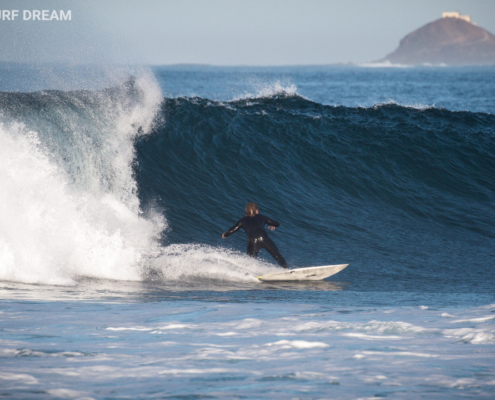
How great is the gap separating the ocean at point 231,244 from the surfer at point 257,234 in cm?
23

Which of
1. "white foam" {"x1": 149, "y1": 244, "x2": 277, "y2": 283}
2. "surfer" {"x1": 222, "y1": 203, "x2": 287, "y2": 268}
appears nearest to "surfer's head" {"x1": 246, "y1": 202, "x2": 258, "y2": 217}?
"surfer" {"x1": 222, "y1": 203, "x2": 287, "y2": 268}

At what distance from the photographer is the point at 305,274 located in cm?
773

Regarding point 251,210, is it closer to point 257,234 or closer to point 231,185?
point 257,234

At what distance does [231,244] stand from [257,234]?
1429mm

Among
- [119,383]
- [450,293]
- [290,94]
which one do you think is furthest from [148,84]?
[119,383]

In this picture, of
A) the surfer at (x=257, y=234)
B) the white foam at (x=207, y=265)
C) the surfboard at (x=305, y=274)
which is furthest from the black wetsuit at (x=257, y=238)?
the surfboard at (x=305, y=274)

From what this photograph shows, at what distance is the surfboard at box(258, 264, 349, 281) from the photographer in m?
7.59

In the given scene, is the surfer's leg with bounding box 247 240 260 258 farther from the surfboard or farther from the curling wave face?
the surfboard

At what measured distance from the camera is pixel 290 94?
57.3 ft

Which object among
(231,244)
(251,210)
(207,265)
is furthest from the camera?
(231,244)

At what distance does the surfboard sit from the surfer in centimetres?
38

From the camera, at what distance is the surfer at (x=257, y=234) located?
320 inches

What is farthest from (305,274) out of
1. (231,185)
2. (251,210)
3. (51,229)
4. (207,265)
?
(231,185)

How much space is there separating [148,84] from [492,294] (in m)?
9.94
